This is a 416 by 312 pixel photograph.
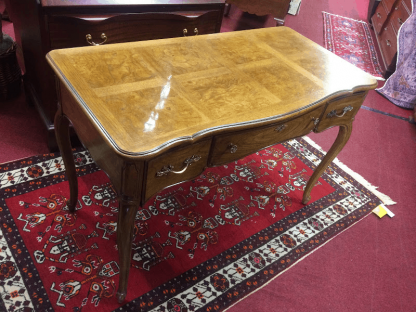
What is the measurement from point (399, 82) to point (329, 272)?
2.59m

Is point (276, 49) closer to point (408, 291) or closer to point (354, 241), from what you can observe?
point (354, 241)

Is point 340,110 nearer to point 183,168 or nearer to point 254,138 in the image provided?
point 254,138

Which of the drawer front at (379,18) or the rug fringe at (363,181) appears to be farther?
the drawer front at (379,18)

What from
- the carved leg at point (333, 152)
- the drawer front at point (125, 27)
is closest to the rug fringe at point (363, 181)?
the carved leg at point (333, 152)

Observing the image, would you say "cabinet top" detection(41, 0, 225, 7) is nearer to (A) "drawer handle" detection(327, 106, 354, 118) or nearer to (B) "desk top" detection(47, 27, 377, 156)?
(B) "desk top" detection(47, 27, 377, 156)

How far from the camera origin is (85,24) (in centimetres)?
183

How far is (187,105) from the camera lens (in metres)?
1.31

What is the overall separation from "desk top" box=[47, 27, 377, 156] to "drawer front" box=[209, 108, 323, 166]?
0.27ft

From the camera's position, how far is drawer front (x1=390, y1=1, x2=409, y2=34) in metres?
3.98

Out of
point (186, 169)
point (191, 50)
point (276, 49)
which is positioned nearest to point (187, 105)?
point (186, 169)

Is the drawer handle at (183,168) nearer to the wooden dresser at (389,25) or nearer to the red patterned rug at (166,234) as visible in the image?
the red patterned rug at (166,234)

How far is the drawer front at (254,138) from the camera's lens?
1339 mm

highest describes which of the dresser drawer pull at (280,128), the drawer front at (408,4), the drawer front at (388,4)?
the drawer front at (408,4)

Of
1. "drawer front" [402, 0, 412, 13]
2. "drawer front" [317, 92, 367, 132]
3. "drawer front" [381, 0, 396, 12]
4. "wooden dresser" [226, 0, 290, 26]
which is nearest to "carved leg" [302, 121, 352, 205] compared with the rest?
"drawer front" [317, 92, 367, 132]
